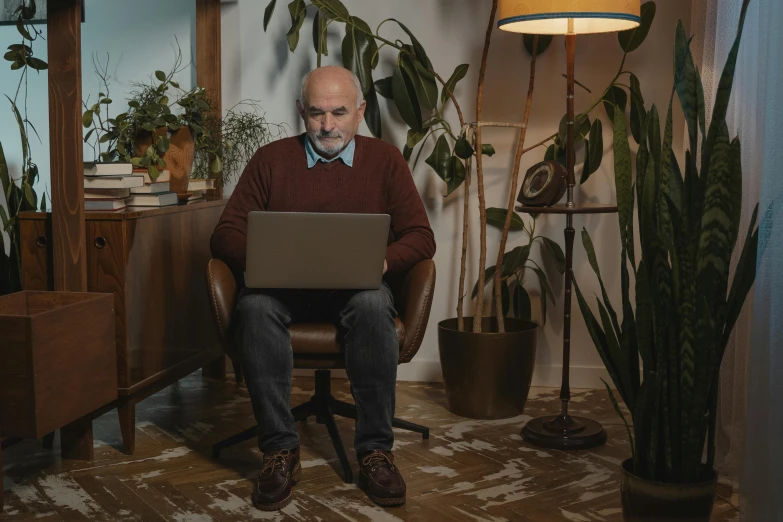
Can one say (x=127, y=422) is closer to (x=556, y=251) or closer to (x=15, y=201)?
(x=15, y=201)

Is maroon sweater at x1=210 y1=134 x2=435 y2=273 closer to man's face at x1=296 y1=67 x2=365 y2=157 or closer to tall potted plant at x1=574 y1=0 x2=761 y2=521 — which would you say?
man's face at x1=296 y1=67 x2=365 y2=157

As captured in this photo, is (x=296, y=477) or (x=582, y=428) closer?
(x=296, y=477)

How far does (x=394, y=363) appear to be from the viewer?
246 centimetres

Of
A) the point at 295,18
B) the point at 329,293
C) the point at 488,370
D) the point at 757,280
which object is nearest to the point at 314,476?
the point at 329,293

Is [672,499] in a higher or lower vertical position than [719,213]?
lower

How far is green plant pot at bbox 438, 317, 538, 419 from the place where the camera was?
3057 mm

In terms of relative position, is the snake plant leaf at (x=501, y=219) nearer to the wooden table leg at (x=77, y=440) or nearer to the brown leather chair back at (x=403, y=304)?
the brown leather chair back at (x=403, y=304)

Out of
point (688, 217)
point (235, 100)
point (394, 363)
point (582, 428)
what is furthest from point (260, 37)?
point (688, 217)

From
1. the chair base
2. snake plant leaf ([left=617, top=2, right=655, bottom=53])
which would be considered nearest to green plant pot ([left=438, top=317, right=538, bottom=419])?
the chair base

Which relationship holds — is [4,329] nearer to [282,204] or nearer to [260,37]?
[282,204]

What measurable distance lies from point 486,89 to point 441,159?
406 mm

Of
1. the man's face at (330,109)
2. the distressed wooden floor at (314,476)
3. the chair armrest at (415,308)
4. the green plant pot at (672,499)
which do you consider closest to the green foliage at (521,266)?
the distressed wooden floor at (314,476)

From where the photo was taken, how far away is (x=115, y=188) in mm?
2729

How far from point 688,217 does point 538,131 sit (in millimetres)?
1743
